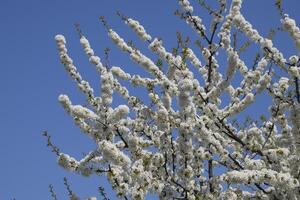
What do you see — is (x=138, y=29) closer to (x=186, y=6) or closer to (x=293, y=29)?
(x=186, y=6)

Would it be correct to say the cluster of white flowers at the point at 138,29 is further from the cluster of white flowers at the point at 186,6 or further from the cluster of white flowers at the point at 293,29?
the cluster of white flowers at the point at 293,29

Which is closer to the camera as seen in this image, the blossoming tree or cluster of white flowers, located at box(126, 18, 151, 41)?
the blossoming tree

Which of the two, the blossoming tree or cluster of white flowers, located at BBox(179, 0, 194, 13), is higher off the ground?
cluster of white flowers, located at BBox(179, 0, 194, 13)

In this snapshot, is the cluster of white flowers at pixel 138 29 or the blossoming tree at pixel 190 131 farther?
the cluster of white flowers at pixel 138 29

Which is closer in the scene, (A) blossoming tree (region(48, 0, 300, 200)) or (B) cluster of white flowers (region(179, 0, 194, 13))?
(A) blossoming tree (region(48, 0, 300, 200))

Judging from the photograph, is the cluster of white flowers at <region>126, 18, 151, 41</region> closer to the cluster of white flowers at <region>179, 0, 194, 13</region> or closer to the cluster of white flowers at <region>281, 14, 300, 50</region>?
the cluster of white flowers at <region>179, 0, 194, 13</region>

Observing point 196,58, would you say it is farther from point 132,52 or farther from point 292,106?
point 292,106

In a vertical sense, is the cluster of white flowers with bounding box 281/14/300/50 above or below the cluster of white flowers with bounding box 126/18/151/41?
below

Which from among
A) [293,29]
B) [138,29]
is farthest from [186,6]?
[293,29]

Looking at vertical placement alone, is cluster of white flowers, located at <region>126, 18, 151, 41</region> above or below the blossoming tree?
above

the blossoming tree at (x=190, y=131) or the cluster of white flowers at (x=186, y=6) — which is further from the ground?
the cluster of white flowers at (x=186, y=6)

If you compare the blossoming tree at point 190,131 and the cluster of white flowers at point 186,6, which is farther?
the cluster of white flowers at point 186,6

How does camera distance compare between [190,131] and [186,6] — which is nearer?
[190,131]

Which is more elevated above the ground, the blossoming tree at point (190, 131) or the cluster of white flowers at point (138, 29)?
the cluster of white flowers at point (138, 29)
